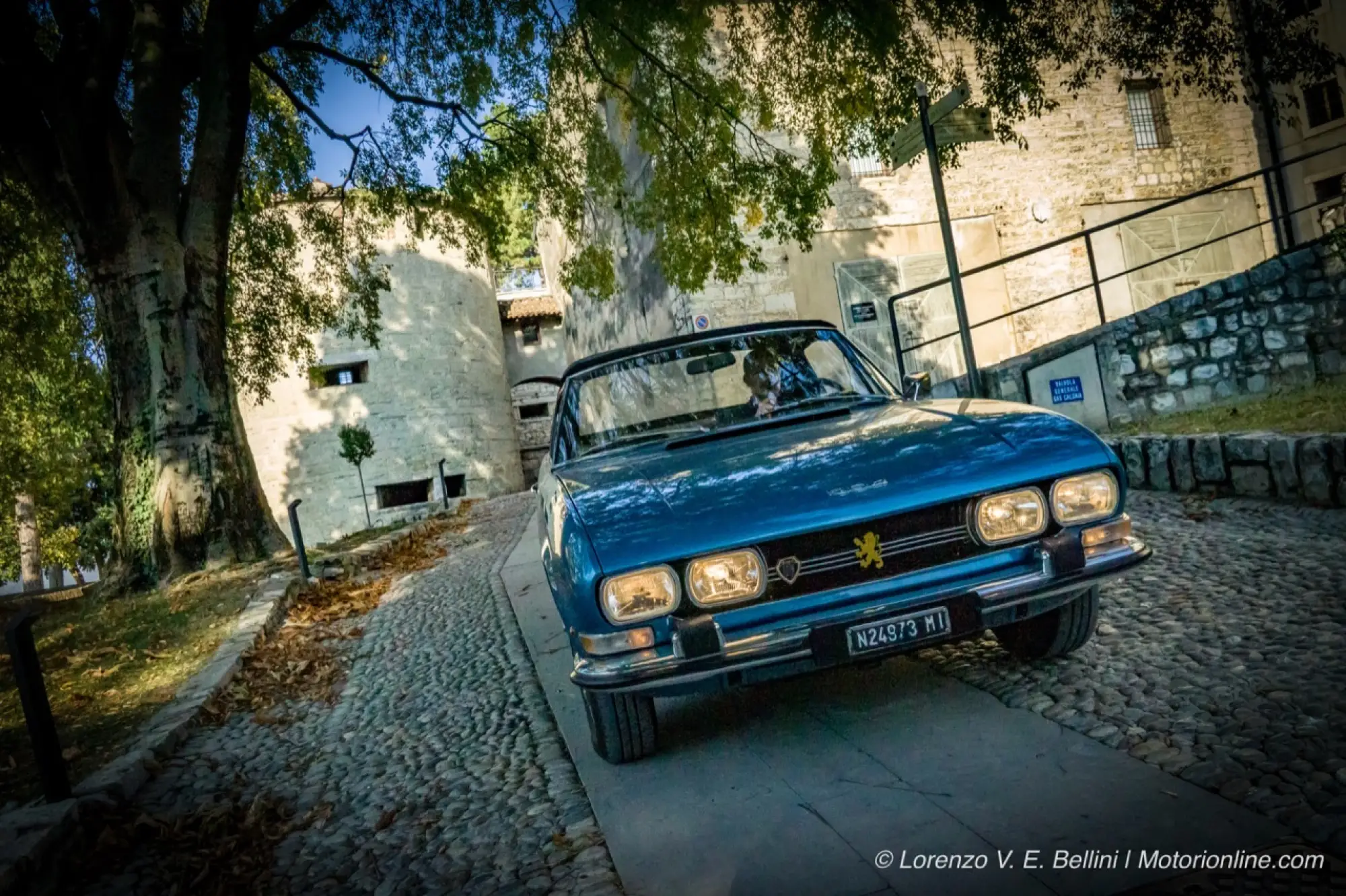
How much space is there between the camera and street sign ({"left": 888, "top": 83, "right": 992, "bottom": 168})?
6.17 meters

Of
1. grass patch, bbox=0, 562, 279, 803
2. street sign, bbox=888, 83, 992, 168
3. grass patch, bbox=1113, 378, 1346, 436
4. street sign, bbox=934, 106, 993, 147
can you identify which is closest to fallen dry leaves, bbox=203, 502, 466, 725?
grass patch, bbox=0, 562, 279, 803

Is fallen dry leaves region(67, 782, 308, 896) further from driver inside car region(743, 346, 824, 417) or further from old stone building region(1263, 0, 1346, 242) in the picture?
old stone building region(1263, 0, 1346, 242)

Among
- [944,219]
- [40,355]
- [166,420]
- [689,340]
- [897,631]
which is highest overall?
[40,355]

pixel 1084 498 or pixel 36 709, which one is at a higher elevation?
pixel 1084 498

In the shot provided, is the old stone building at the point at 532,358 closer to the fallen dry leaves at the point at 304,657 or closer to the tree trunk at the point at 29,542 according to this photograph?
the tree trunk at the point at 29,542

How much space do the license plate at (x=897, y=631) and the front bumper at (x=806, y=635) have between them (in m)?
0.02

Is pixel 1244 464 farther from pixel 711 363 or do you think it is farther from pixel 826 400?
pixel 711 363

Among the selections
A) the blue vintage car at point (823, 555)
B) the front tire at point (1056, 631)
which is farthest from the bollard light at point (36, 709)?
the front tire at point (1056, 631)

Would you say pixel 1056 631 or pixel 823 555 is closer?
pixel 823 555

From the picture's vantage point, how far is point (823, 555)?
2.41 m

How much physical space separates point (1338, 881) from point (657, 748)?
187 centimetres

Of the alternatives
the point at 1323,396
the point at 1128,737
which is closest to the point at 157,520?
the point at 1128,737

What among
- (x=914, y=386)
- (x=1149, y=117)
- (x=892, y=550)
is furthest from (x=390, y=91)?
(x=1149, y=117)

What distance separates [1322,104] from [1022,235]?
12.2m
